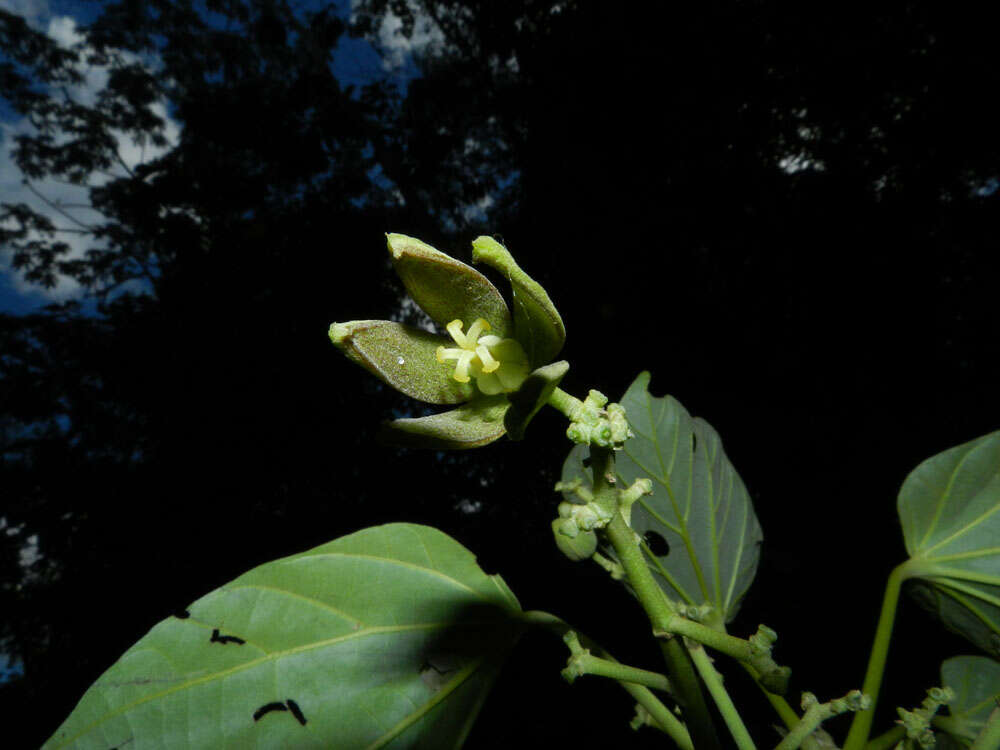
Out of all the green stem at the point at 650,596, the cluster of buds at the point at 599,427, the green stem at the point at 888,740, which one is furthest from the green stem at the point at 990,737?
the cluster of buds at the point at 599,427

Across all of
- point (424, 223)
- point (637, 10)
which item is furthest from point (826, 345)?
point (424, 223)

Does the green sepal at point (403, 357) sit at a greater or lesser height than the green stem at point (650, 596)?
greater

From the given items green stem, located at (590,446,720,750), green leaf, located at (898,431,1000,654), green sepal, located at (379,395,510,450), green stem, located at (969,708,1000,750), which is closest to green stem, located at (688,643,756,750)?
green stem, located at (590,446,720,750)

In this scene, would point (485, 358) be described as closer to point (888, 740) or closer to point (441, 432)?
point (441, 432)

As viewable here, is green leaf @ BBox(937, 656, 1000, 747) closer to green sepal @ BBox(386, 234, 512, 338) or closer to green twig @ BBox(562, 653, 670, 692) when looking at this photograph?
green twig @ BBox(562, 653, 670, 692)

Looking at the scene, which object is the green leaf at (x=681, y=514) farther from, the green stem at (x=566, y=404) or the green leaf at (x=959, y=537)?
the green stem at (x=566, y=404)

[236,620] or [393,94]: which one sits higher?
[393,94]

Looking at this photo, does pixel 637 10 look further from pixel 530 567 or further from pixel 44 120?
pixel 44 120
